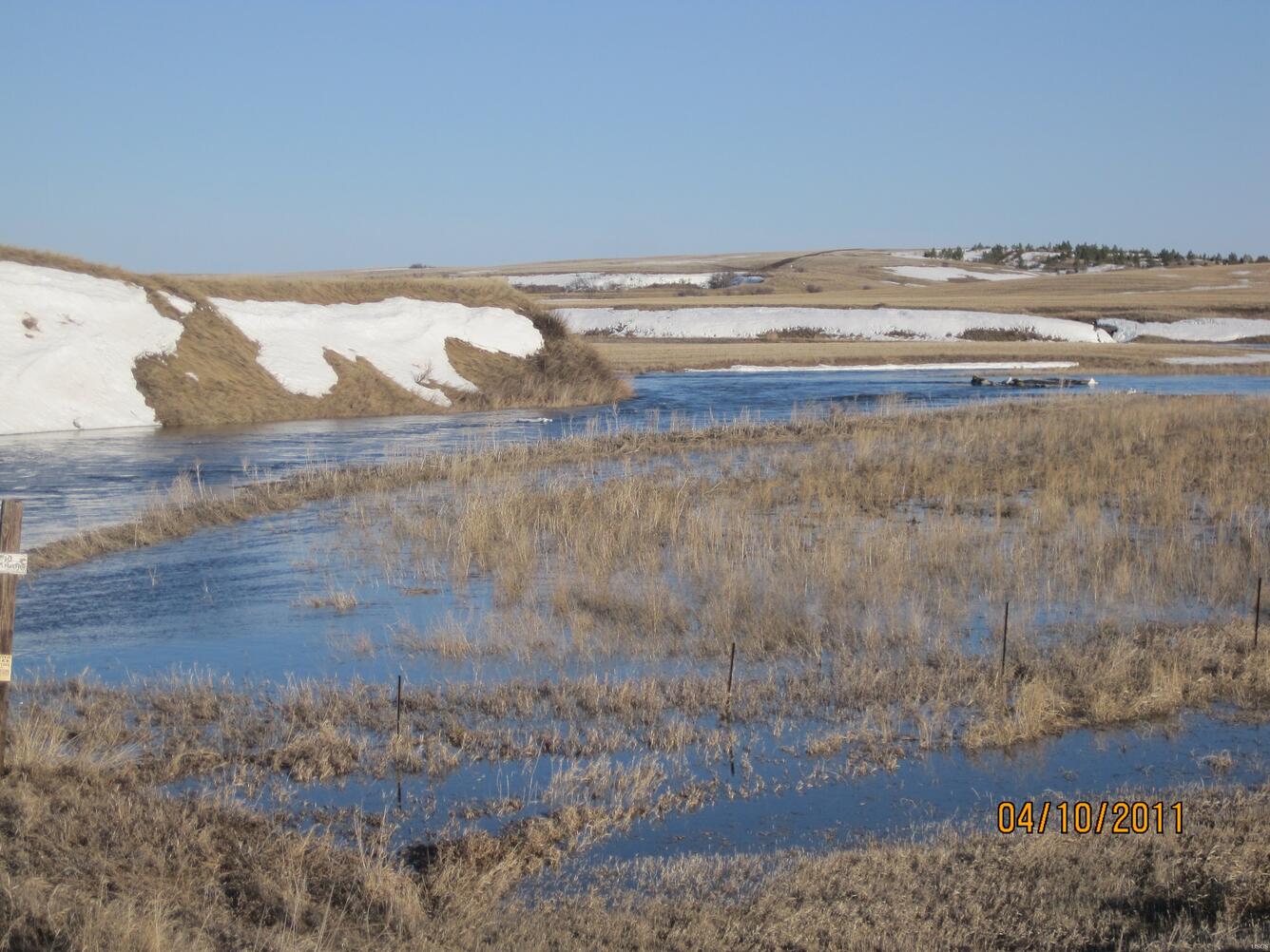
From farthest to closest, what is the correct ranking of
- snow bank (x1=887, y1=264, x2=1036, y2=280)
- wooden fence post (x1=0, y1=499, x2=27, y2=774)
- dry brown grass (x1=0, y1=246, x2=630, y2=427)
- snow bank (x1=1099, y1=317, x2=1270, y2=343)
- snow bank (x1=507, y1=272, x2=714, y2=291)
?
Answer: snow bank (x1=507, y1=272, x2=714, y2=291), snow bank (x1=887, y1=264, x2=1036, y2=280), snow bank (x1=1099, y1=317, x2=1270, y2=343), dry brown grass (x1=0, y1=246, x2=630, y2=427), wooden fence post (x1=0, y1=499, x2=27, y2=774)

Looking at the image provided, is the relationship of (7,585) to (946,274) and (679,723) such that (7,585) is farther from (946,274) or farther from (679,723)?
(946,274)

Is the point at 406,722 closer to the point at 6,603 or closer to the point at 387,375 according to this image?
the point at 6,603

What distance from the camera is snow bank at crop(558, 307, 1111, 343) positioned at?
64.1 metres

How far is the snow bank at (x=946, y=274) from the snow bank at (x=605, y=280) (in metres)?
19.1

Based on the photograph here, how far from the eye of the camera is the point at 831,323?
6794 cm

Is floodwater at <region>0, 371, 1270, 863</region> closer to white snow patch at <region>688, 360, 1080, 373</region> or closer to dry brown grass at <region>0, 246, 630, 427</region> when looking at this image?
dry brown grass at <region>0, 246, 630, 427</region>

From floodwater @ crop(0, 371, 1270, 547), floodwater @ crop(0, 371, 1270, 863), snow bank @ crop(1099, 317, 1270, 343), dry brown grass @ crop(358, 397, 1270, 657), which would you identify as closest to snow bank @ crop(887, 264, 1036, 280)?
snow bank @ crop(1099, 317, 1270, 343)

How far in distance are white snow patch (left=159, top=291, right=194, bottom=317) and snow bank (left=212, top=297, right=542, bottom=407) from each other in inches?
37.0

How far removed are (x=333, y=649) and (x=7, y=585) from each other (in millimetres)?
3688

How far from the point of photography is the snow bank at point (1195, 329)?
199ft

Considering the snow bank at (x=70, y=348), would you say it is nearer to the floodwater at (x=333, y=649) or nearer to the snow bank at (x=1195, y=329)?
the floodwater at (x=333, y=649)

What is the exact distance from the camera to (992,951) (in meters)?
4.98

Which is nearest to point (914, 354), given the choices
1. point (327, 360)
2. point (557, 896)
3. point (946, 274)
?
point (327, 360)

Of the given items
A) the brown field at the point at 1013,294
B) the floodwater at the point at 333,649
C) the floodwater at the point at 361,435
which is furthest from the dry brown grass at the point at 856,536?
the brown field at the point at 1013,294
